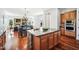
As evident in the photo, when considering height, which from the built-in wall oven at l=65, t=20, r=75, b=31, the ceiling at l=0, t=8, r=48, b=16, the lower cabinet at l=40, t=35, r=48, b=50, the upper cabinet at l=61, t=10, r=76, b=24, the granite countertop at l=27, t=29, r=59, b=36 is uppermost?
the ceiling at l=0, t=8, r=48, b=16

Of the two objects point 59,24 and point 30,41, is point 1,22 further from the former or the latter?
point 59,24

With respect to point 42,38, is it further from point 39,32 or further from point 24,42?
point 24,42

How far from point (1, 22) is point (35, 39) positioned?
0.68 metres

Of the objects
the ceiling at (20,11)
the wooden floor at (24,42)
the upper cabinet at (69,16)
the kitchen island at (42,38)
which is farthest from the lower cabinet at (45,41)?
the ceiling at (20,11)

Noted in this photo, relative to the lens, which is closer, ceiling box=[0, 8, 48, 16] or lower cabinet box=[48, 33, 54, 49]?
ceiling box=[0, 8, 48, 16]

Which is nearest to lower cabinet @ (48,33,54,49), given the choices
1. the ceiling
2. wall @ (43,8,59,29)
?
wall @ (43,8,59,29)

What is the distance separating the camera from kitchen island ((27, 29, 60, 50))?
2.31m

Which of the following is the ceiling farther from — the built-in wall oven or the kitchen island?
the built-in wall oven

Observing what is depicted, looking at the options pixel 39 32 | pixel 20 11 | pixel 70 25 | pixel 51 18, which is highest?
pixel 20 11

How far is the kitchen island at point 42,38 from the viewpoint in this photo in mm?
2312

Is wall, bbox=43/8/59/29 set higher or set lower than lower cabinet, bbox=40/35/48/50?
higher

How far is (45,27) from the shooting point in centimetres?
234

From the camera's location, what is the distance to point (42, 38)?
2.31m

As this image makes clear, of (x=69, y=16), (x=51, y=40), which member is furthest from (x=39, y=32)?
(x=69, y=16)
